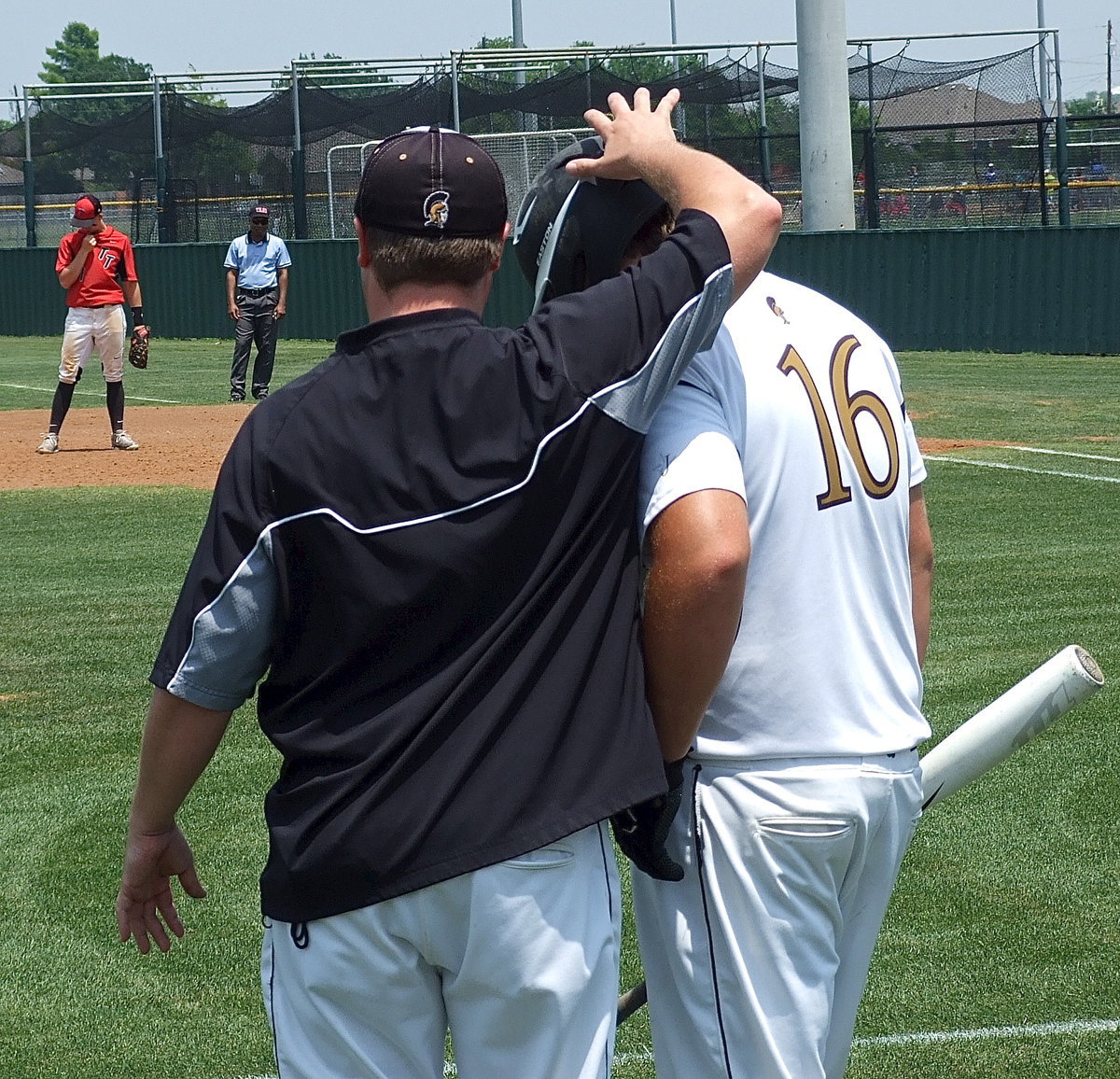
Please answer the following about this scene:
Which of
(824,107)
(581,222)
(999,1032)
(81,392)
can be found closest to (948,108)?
(824,107)

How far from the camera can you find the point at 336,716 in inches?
90.5

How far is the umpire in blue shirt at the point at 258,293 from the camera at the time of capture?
19.7 m

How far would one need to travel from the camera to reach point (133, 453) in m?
15.4

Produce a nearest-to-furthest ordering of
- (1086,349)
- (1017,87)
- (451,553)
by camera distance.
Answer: (451,553) → (1086,349) → (1017,87)

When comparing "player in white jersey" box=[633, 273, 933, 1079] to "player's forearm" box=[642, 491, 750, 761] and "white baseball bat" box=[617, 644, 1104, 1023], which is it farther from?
"white baseball bat" box=[617, 644, 1104, 1023]

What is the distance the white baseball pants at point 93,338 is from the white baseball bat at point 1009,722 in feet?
42.9

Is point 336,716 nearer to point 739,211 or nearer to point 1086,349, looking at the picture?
point 739,211

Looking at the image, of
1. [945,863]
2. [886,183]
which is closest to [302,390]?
[945,863]

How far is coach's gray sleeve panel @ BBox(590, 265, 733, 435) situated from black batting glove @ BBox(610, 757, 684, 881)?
53cm

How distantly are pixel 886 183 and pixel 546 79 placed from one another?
6849 millimetres

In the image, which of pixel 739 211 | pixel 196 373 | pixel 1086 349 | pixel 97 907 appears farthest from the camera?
pixel 196 373

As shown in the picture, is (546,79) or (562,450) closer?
(562,450)

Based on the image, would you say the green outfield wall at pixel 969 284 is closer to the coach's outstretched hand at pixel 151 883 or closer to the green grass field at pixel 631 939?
the green grass field at pixel 631 939

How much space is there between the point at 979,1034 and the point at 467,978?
2192 mm
